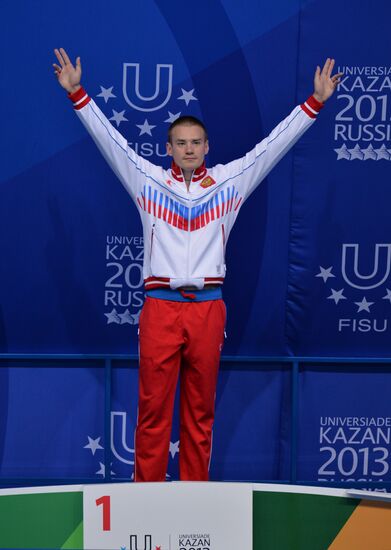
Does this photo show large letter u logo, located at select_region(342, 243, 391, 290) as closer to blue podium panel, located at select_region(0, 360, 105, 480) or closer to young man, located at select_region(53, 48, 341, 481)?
young man, located at select_region(53, 48, 341, 481)

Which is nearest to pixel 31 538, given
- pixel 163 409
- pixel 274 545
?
pixel 274 545

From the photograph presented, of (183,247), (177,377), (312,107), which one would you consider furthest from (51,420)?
(312,107)

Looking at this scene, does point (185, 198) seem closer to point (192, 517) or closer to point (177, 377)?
point (177, 377)

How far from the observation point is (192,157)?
2916 millimetres

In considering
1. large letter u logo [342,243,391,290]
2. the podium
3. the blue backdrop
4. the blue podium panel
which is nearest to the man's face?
the blue backdrop

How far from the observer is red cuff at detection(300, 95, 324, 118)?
2.90 metres

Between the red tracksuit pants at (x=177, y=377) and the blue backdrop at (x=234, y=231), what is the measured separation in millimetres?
549

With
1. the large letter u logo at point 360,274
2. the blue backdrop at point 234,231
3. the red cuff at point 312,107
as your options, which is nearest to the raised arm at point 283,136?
the red cuff at point 312,107

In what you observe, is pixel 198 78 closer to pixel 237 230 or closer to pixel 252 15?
pixel 252 15

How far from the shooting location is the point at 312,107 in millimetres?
2902

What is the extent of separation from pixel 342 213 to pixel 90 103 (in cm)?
123

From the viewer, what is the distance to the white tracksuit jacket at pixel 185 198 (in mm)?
2879

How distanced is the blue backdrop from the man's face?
479 mm

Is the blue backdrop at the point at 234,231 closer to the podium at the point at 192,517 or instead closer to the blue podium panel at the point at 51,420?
the blue podium panel at the point at 51,420
